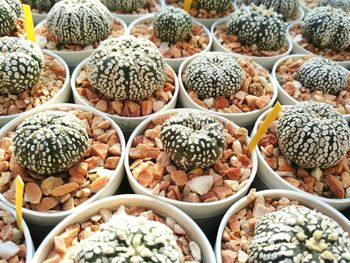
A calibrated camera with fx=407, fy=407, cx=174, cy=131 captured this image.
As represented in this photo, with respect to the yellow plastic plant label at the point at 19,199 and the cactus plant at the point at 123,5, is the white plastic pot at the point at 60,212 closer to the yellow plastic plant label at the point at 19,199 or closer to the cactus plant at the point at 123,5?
the yellow plastic plant label at the point at 19,199

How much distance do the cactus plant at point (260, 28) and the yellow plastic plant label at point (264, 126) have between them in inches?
27.3

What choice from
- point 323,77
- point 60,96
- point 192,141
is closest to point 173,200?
point 192,141

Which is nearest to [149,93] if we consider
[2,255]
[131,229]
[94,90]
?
[94,90]

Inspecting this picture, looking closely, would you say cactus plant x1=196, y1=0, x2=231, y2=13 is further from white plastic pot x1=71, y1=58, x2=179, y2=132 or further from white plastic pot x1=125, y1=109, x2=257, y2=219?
white plastic pot x1=125, y1=109, x2=257, y2=219

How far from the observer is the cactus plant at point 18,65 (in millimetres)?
1669

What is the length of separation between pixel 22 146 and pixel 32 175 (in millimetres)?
125

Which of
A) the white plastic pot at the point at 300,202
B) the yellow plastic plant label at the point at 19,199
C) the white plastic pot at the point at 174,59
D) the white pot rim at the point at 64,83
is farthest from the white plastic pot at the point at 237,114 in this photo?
the yellow plastic plant label at the point at 19,199

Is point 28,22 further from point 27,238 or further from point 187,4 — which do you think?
point 27,238

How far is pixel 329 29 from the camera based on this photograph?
2.20 m

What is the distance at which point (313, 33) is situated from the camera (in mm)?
2275

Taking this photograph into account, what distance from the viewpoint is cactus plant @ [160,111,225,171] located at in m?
1.46

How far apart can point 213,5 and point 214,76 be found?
0.80 meters

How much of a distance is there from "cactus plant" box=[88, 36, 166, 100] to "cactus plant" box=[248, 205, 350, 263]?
0.78 m

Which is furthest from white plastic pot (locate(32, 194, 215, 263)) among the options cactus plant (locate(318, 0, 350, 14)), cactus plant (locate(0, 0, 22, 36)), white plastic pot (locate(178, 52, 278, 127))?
cactus plant (locate(318, 0, 350, 14))
